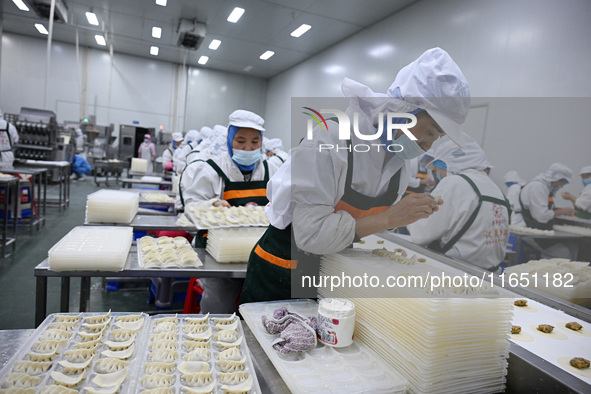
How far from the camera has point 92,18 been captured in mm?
10141

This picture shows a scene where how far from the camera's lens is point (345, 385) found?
32.3 inches

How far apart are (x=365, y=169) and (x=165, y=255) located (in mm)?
1334

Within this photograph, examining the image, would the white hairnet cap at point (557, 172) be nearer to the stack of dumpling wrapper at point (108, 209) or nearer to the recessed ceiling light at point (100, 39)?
the stack of dumpling wrapper at point (108, 209)

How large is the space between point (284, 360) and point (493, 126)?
992 mm

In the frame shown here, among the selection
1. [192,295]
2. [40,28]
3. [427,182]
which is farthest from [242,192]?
[40,28]

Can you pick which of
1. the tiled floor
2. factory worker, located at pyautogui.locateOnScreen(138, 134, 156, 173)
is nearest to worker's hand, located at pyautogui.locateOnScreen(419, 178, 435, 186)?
the tiled floor

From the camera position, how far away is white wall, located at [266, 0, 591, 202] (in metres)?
1.42

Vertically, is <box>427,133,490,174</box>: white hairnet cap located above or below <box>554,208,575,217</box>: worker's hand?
above

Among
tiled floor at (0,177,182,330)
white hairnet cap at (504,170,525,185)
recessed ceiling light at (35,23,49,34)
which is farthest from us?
recessed ceiling light at (35,23,49,34)

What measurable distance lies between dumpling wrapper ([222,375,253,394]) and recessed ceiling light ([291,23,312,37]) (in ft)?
30.0

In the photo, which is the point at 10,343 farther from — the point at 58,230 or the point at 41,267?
the point at 58,230

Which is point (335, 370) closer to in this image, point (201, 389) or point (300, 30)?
point (201, 389)

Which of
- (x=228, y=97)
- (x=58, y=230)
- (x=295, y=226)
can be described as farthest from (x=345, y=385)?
(x=228, y=97)

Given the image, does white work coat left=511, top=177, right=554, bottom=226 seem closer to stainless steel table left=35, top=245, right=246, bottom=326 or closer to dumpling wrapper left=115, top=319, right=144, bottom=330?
stainless steel table left=35, top=245, right=246, bottom=326
